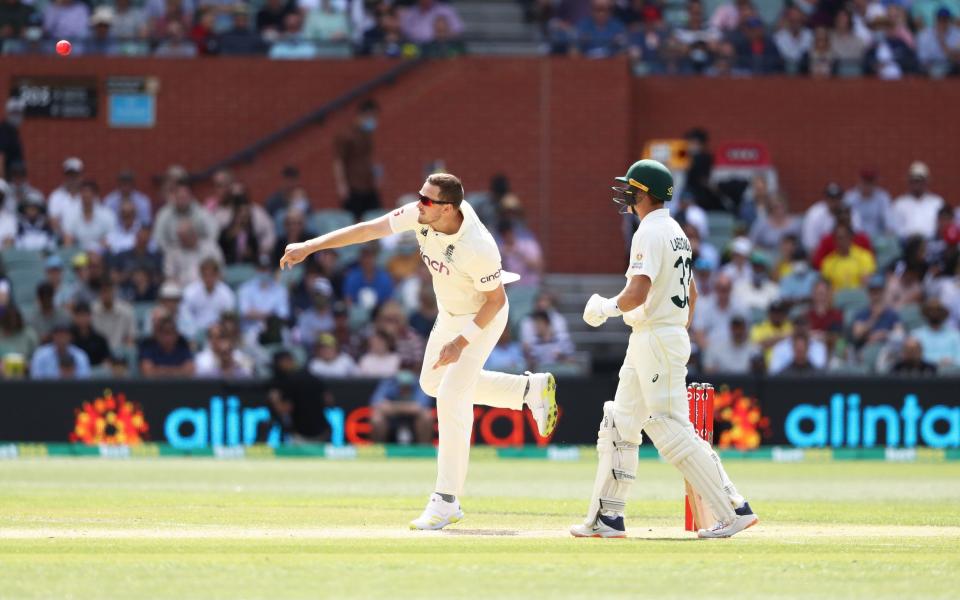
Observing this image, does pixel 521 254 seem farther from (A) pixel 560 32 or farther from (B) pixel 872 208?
(B) pixel 872 208

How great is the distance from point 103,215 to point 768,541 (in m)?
12.8

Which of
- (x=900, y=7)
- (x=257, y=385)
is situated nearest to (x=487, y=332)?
(x=257, y=385)

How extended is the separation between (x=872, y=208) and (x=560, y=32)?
14.4 ft

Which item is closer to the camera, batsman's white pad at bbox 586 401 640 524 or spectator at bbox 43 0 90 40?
batsman's white pad at bbox 586 401 640 524

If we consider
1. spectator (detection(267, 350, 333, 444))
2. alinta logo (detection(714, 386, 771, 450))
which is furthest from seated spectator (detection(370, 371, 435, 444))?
alinta logo (detection(714, 386, 771, 450))

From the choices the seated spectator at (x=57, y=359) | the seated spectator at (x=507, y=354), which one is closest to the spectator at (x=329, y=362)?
the seated spectator at (x=507, y=354)

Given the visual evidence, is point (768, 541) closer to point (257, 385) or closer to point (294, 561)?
point (294, 561)

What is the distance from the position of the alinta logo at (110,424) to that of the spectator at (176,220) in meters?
2.60

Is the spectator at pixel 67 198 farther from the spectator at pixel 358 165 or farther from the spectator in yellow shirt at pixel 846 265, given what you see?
the spectator in yellow shirt at pixel 846 265

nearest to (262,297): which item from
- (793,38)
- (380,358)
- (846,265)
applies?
(380,358)

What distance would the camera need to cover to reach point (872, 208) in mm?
21484

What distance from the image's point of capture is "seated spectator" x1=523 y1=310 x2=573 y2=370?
1853 cm

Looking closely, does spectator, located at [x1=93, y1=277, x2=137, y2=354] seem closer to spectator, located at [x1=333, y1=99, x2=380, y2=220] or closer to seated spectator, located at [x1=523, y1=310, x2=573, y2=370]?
spectator, located at [x1=333, y1=99, x2=380, y2=220]

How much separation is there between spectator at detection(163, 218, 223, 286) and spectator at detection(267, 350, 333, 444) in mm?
2387
